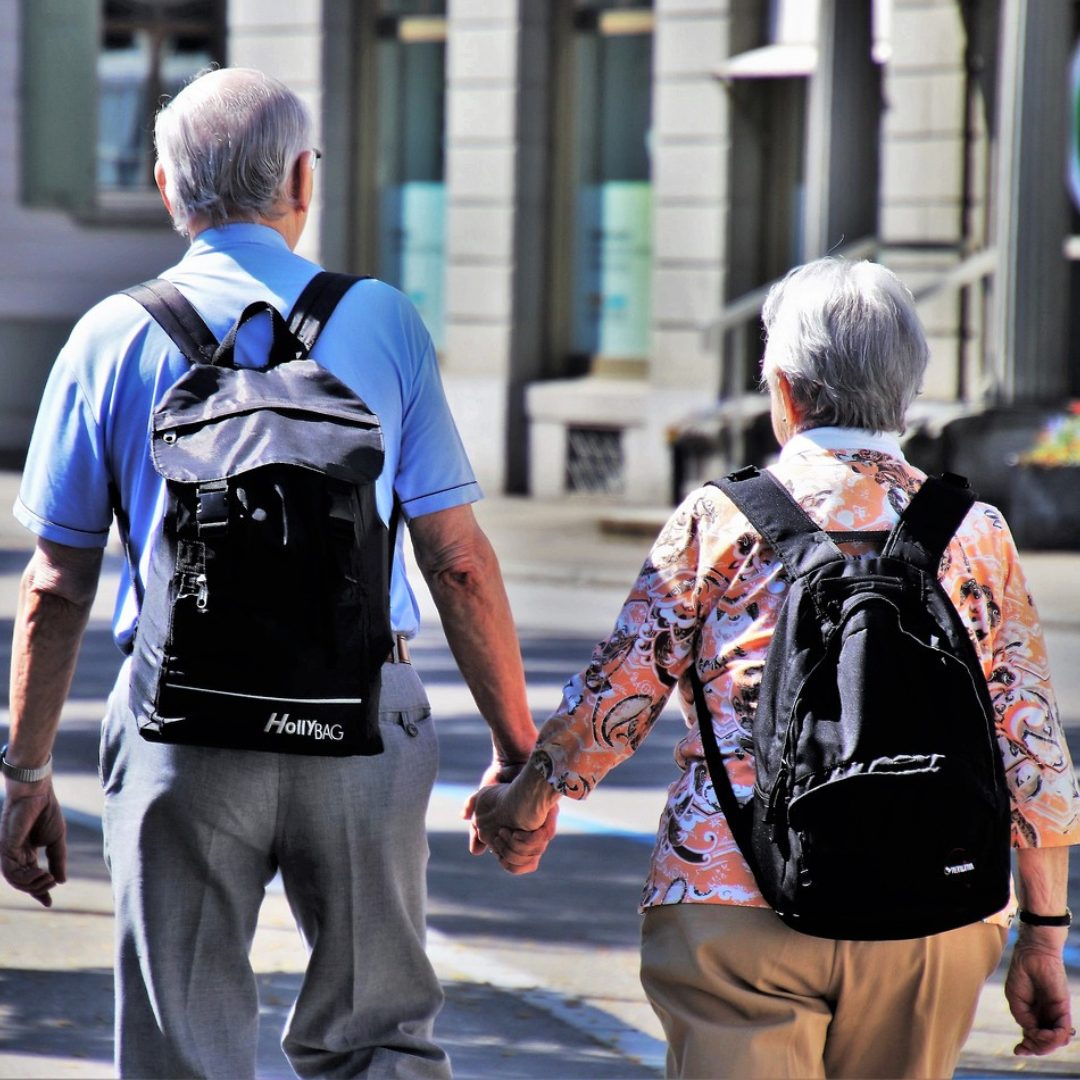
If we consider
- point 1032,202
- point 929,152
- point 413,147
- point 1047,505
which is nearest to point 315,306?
point 1047,505

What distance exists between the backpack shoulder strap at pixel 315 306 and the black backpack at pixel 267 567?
0.08 m

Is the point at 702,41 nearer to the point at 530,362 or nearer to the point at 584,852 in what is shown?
the point at 530,362

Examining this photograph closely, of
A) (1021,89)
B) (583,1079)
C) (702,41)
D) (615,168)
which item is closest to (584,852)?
(583,1079)

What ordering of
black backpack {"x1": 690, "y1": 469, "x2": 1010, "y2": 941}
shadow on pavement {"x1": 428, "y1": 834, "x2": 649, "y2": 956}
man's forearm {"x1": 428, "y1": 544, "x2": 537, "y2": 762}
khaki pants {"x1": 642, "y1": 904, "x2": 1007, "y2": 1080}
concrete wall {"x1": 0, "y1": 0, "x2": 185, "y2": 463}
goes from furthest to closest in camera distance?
concrete wall {"x1": 0, "y1": 0, "x2": 185, "y2": 463} < shadow on pavement {"x1": 428, "y1": 834, "x2": 649, "y2": 956} < man's forearm {"x1": 428, "y1": 544, "x2": 537, "y2": 762} < khaki pants {"x1": 642, "y1": 904, "x2": 1007, "y2": 1080} < black backpack {"x1": 690, "y1": 469, "x2": 1010, "y2": 941}

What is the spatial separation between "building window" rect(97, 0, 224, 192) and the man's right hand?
21.5 metres

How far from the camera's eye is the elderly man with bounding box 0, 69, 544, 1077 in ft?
9.96

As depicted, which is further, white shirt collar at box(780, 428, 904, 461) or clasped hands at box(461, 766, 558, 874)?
clasped hands at box(461, 766, 558, 874)

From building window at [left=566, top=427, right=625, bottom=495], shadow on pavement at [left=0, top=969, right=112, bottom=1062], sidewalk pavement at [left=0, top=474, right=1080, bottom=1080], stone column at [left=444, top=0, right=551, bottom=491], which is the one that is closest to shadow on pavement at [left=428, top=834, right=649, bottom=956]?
sidewalk pavement at [left=0, top=474, right=1080, bottom=1080]

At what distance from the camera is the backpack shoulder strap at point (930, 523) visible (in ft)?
9.34

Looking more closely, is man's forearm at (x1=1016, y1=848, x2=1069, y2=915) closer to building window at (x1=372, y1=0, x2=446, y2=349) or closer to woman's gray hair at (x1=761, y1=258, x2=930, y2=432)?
woman's gray hair at (x1=761, y1=258, x2=930, y2=432)

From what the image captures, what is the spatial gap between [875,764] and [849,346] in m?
0.61

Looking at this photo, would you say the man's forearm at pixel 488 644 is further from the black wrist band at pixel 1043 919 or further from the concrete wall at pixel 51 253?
the concrete wall at pixel 51 253

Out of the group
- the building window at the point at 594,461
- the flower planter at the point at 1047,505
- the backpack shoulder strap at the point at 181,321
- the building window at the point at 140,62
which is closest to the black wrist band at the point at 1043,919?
the backpack shoulder strap at the point at 181,321

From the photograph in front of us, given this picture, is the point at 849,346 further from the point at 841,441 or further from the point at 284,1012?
the point at 284,1012
